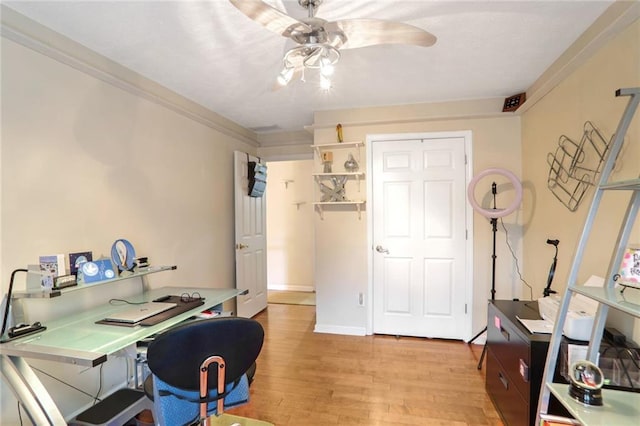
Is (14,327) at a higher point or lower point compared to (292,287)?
higher

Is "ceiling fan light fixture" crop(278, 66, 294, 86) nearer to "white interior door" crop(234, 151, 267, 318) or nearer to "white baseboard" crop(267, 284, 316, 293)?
"white interior door" crop(234, 151, 267, 318)

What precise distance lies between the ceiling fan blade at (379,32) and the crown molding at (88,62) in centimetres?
163

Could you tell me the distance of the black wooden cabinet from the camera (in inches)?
61.8

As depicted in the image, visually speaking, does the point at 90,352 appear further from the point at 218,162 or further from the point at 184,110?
the point at 218,162

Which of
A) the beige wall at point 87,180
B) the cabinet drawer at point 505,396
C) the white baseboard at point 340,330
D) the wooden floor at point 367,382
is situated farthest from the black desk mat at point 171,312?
the cabinet drawer at point 505,396

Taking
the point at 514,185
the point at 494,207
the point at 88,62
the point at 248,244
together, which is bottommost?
the point at 248,244

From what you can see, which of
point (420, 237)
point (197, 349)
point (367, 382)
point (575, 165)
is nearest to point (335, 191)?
point (420, 237)

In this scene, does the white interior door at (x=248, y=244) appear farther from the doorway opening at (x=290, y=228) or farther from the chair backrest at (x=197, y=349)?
the chair backrest at (x=197, y=349)

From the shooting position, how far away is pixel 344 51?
211 centimetres

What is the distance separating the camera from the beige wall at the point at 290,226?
5.55 m

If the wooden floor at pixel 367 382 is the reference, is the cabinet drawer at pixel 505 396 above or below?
above

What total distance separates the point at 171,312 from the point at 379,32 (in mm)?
1862

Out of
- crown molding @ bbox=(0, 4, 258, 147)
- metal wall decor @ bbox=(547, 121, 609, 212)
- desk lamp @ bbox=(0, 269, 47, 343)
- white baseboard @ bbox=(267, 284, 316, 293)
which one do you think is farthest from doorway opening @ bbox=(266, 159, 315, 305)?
desk lamp @ bbox=(0, 269, 47, 343)

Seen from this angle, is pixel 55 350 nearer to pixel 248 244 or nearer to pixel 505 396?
pixel 505 396
